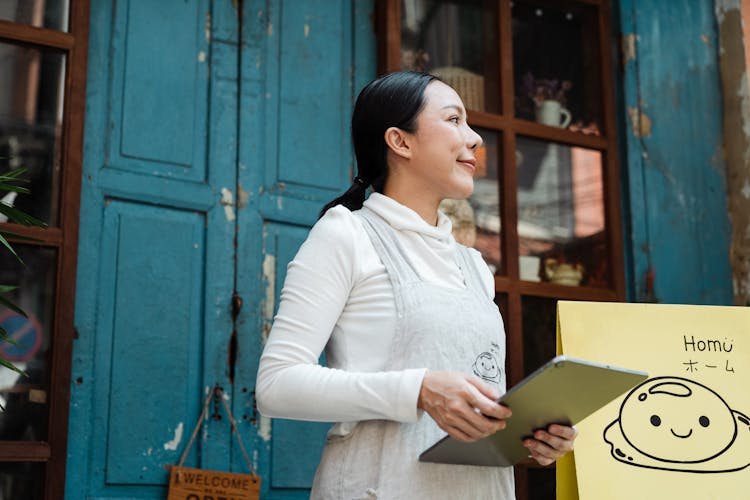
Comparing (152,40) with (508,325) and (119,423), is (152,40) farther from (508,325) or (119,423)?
(508,325)

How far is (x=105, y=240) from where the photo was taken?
8.65ft

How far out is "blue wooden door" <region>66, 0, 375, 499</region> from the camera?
8.46 ft

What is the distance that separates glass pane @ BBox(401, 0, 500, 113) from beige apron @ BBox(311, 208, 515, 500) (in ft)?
5.58

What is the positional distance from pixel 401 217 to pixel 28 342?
1.22 meters

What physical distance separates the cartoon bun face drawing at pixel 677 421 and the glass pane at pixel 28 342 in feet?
4.78

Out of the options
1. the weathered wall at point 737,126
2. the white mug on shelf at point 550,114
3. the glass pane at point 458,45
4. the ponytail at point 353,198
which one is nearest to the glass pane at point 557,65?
the white mug on shelf at point 550,114

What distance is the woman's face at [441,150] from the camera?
1.82 m

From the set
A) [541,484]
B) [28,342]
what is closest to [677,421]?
[541,484]

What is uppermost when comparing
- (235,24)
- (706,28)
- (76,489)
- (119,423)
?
(706,28)

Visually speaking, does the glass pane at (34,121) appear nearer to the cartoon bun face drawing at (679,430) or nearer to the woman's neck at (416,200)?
the woman's neck at (416,200)

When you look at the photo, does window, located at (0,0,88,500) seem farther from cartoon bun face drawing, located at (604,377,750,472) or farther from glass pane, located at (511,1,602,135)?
glass pane, located at (511,1,602,135)

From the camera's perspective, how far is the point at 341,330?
164 centimetres

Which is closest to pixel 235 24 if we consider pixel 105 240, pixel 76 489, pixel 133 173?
pixel 133 173

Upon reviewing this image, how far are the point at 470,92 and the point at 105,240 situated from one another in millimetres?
1357
